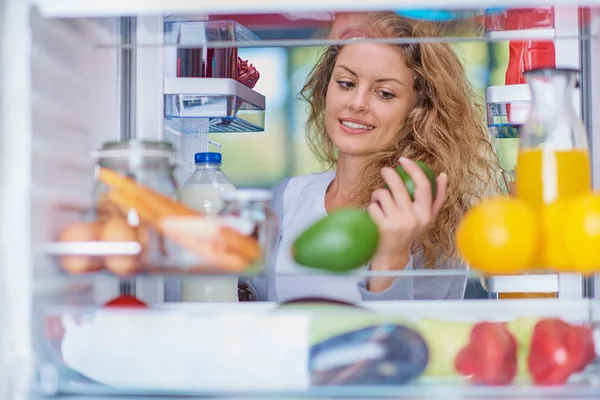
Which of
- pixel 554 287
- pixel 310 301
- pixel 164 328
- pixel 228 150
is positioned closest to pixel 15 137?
pixel 164 328

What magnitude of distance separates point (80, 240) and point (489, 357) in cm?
54

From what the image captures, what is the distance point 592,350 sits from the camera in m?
1.03

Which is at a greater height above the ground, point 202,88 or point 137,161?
point 202,88

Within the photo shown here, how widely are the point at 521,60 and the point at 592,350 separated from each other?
0.98m

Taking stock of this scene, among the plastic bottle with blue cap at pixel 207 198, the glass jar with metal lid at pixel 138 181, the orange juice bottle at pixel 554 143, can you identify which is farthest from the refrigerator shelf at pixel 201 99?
the orange juice bottle at pixel 554 143

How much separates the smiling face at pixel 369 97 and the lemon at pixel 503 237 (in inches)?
42.1

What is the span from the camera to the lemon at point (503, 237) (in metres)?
0.94

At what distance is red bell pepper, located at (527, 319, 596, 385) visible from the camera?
1.00 meters

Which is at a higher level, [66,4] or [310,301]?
[66,4]

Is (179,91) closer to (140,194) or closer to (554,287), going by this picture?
(140,194)

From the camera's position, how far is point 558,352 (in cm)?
100

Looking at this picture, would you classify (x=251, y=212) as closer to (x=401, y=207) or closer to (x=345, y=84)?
(x=401, y=207)

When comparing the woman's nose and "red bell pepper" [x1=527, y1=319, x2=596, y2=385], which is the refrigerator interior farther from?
the woman's nose

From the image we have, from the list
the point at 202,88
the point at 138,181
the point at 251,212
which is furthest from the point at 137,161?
the point at 202,88
